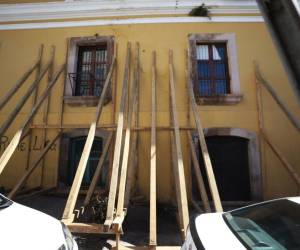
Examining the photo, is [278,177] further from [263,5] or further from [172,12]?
[172,12]

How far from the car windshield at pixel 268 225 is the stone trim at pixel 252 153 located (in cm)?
393

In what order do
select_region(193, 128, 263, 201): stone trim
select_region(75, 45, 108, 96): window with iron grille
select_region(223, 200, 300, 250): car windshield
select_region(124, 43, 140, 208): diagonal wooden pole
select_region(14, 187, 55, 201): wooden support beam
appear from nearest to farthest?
select_region(223, 200, 300, 250): car windshield → select_region(124, 43, 140, 208): diagonal wooden pole → select_region(14, 187, 55, 201): wooden support beam → select_region(193, 128, 263, 201): stone trim → select_region(75, 45, 108, 96): window with iron grille

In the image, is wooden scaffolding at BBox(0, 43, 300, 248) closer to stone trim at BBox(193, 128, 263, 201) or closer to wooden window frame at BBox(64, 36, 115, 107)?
wooden window frame at BBox(64, 36, 115, 107)

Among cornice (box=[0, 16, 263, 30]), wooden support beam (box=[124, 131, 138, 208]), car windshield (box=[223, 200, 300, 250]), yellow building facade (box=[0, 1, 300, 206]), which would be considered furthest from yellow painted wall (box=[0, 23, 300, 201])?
car windshield (box=[223, 200, 300, 250])

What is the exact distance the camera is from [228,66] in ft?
23.4

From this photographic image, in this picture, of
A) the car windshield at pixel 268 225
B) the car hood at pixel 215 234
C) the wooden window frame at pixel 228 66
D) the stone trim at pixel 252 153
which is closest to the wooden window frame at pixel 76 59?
the wooden window frame at pixel 228 66

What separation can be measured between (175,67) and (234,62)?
1.64m

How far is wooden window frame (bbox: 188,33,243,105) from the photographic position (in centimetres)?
667

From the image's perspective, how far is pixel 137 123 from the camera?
6.61m

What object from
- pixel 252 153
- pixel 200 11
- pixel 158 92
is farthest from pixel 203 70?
pixel 252 153

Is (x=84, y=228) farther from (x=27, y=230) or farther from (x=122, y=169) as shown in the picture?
(x=27, y=230)

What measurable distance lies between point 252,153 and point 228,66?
2516mm

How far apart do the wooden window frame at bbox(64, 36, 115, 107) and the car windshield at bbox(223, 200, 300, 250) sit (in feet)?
16.4

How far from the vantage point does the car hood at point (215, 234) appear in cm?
192
